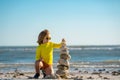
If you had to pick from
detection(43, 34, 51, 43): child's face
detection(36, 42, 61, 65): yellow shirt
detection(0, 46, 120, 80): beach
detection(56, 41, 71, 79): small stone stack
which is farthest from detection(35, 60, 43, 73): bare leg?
detection(56, 41, 71, 79): small stone stack

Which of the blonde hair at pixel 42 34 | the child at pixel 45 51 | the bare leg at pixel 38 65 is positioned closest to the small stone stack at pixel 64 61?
the child at pixel 45 51

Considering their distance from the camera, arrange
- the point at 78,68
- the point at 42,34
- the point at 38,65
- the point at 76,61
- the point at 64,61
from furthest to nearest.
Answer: the point at 76,61 → the point at 78,68 → the point at 64,61 → the point at 42,34 → the point at 38,65

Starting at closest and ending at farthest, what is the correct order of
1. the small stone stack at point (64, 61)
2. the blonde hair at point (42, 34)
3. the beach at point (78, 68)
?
the blonde hair at point (42, 34) < the small stone stack at point (64, 61) < the beach at point (78, 68)

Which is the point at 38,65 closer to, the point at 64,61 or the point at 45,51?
the point at 45,51

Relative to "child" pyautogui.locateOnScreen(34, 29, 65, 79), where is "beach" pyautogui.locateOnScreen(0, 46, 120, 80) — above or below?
below

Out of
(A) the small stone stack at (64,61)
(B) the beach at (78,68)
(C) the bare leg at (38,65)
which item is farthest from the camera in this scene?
(B) the beach at (78,68)

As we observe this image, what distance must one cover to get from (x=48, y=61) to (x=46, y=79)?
1.26 metres

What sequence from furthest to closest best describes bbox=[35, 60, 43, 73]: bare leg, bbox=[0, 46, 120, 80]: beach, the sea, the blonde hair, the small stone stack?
the sea
bbox=[0, 46, 120, 80]: beach
the small stone stack
the blonde hair
bbox=[35, 60, 43, 73]: bare leg

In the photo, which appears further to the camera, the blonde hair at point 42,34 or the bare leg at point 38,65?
the blonde hair at point 42,34

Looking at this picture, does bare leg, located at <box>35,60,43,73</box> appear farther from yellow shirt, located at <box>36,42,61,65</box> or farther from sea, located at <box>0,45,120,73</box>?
sea, located at <box>0,45,120,73</box>

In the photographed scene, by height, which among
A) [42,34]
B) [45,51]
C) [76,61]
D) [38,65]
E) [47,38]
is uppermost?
[42,34]

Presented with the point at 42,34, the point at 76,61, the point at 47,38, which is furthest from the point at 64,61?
the point at 76,61

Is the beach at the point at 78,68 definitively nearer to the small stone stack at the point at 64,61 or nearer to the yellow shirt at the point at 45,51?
the small stone stack at the point at 64,61

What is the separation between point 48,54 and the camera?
49.5 ft
